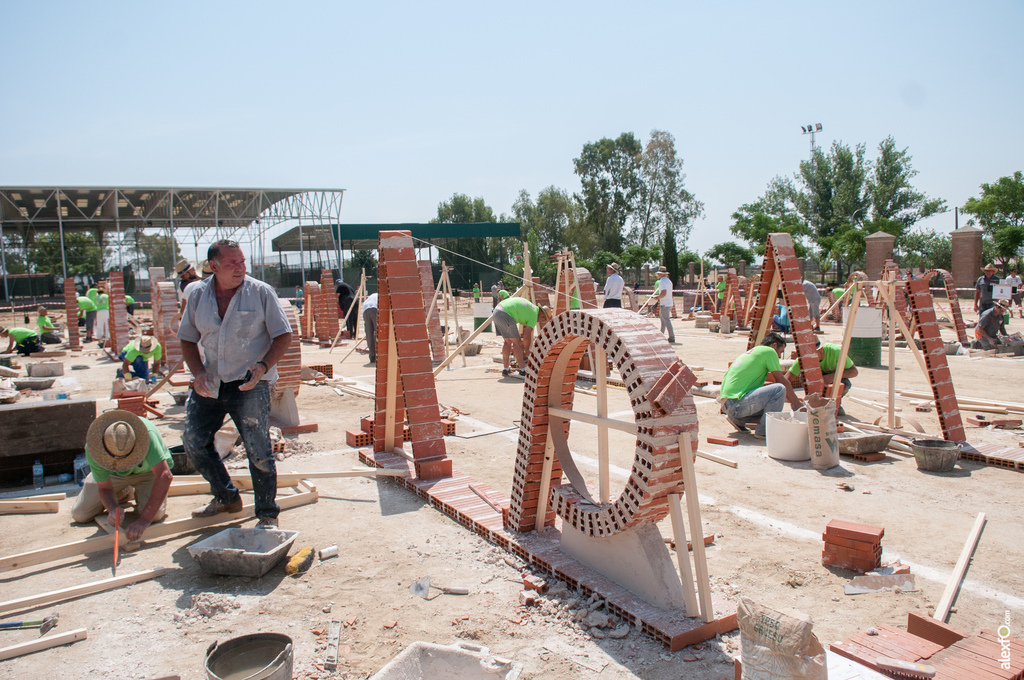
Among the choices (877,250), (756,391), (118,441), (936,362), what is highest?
(877,250)

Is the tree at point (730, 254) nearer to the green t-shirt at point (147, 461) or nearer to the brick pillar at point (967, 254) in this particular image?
the brick pillar at point (967, 254)

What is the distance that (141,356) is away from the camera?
10773 mm

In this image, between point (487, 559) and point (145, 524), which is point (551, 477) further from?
point (145, 524)

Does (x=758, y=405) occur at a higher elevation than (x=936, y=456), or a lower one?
higher

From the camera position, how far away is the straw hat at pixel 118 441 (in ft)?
13.6

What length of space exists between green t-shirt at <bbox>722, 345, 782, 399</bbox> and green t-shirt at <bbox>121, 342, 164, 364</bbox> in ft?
30.1

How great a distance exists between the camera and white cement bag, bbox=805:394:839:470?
18.9ft

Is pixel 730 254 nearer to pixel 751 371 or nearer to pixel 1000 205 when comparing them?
pixel 1000 205

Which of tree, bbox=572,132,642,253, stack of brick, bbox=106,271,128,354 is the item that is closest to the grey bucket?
stack of brick, bbox=106,271,128,354

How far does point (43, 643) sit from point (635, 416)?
2.98 meters

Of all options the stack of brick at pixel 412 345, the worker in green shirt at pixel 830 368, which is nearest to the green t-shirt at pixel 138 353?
the stack of brick at pixel 412 345

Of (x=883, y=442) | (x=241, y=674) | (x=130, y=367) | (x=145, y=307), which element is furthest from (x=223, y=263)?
(x=145, y=307)

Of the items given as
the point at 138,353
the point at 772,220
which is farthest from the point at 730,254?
the point at 138,353

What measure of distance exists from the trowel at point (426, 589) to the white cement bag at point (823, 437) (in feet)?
12.2
